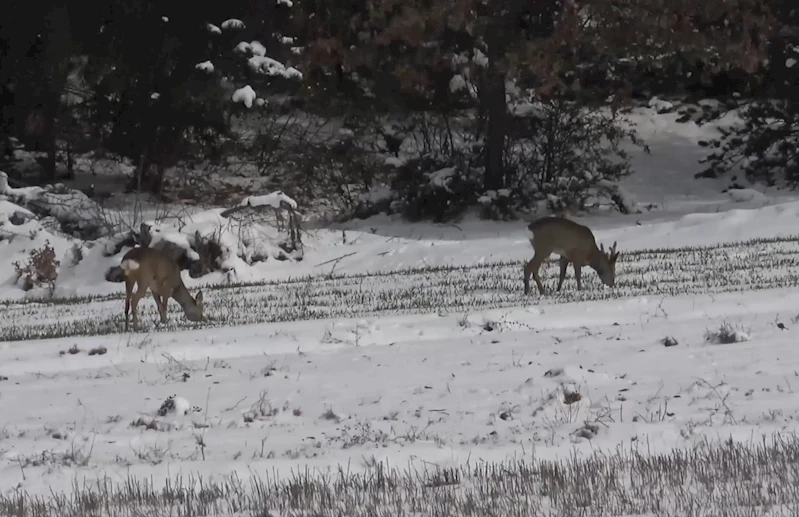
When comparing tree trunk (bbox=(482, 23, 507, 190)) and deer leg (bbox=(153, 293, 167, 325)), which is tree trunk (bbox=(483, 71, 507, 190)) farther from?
deer leg (bbox=(153, 293, 167, 325))

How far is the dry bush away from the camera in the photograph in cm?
2092

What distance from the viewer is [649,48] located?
25.2 m

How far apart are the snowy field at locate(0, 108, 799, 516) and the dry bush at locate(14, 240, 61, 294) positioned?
4551 millimetres

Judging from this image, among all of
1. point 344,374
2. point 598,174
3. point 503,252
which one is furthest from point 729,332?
point 598,174

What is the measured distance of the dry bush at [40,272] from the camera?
2092cm

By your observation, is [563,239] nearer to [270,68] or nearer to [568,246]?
[568,246]

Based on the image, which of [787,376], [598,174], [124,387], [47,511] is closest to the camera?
[47,511]

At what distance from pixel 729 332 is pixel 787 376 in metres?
1.43

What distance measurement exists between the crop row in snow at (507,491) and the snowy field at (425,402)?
0.02 meters

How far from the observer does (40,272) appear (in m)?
20.9

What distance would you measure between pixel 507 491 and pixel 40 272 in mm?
16788

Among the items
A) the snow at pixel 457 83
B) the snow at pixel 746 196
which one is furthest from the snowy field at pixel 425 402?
the snow at pixel 457 83

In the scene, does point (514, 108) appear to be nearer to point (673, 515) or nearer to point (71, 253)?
point (71, 253)

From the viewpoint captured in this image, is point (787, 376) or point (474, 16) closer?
point (787, 376)
